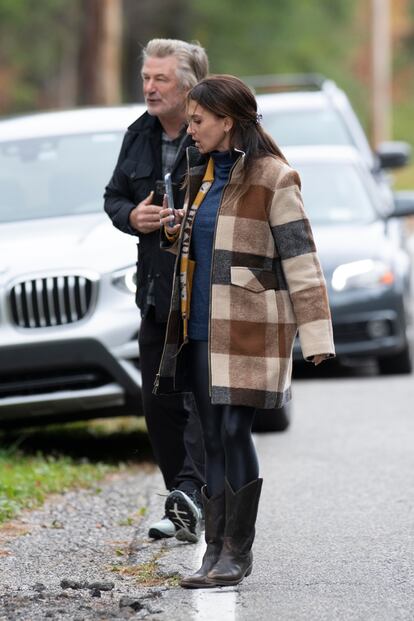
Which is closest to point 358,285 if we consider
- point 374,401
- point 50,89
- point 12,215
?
point 374,401

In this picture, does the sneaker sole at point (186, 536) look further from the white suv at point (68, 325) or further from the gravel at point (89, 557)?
the white suv at point (68, 325)

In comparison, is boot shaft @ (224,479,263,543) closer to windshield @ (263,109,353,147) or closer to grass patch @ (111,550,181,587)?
grass patch @ (111,550,181,587)

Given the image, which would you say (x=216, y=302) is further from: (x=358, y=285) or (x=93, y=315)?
(x=358, y=285)

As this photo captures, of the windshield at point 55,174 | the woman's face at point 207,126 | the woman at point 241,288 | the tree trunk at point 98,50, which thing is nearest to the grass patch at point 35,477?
the windshield at point 55,174

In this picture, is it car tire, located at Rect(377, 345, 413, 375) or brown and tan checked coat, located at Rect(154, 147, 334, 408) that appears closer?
brown and tan checked coat, located at Rect(154, 147, 334, 408)

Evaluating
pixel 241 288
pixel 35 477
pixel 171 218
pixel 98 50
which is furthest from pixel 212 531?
pixel 98 50

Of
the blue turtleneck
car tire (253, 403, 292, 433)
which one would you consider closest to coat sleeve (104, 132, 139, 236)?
the blue turtleneck

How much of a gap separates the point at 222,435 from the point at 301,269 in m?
0.64

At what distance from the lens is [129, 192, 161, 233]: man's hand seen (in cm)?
642

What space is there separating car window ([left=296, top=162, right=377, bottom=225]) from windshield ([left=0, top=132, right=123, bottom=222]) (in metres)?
3.19

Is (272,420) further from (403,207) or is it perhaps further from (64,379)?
(403,207)

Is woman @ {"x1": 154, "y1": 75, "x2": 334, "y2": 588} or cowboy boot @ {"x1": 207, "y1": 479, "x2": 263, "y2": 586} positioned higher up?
woman @ {"x1": 154, "y1": 75, "x2": 334, "y2": 588}

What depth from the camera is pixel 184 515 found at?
6.63m

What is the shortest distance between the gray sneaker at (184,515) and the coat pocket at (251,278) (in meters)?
1.27
